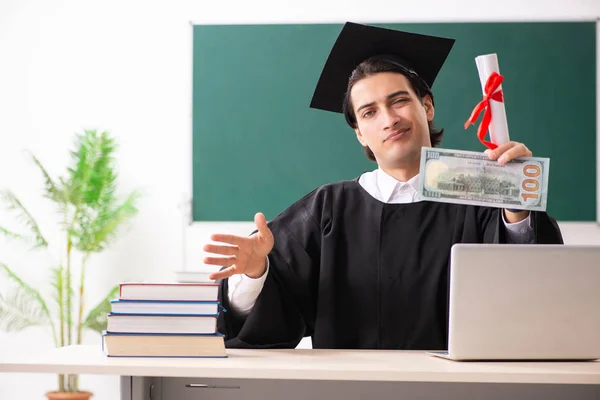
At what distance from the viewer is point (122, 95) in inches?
192

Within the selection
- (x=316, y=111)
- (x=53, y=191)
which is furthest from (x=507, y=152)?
(x=53, y=191)

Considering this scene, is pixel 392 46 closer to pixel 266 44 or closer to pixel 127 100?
pixel 266 44

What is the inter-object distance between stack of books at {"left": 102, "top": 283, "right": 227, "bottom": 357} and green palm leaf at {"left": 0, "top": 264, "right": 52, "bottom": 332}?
317 cm

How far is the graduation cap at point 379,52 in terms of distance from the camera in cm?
237

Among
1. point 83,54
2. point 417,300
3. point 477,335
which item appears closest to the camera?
point 477,335

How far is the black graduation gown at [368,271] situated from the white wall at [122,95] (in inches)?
93.3

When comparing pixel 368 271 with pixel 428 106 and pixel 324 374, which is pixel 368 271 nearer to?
pixel 428 106

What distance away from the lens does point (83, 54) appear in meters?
4.93

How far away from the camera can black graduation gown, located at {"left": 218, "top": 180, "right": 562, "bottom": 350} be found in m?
2.22

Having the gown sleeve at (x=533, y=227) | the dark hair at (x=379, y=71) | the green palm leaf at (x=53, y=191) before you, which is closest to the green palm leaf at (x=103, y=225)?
the green palm leaf at (x=53, y=191)

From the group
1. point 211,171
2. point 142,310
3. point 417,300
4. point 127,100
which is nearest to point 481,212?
point 417,300

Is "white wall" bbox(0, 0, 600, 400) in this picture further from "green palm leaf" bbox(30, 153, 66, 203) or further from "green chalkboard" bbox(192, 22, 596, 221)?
"green palm leaf" bbox(30, 153, 66, 203)

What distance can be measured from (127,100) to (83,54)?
1.48ft

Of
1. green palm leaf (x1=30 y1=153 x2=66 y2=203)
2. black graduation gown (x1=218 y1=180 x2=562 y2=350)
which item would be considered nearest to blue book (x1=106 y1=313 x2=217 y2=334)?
black graduation gown (x1=218 y1=180 x2=562 y2=350)
